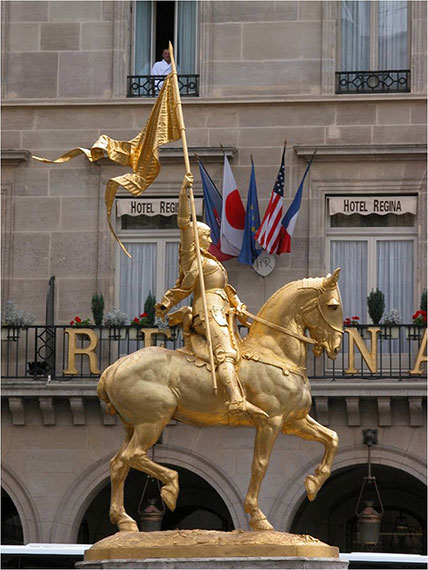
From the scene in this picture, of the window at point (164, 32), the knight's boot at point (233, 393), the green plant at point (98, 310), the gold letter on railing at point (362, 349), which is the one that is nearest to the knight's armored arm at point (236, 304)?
the knight's boot at point (233, 393)

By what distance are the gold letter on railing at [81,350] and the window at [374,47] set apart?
18.3 ft

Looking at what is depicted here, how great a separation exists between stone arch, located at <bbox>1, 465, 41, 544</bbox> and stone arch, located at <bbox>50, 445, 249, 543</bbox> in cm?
29

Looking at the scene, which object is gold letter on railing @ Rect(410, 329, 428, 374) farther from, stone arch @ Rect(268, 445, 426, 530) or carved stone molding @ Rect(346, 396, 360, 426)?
stone arch @ Rect(268, 445, 426, 530)

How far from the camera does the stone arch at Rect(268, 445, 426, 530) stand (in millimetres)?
26906

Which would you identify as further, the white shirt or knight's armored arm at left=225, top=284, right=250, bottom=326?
the white shirt

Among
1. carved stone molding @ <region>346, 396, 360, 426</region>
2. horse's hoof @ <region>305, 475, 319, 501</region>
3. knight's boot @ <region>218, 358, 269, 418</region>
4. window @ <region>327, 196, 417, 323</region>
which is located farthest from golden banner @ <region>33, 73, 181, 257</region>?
window @ <region>327, 196, 417, 323</region>

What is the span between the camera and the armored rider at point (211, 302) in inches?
605

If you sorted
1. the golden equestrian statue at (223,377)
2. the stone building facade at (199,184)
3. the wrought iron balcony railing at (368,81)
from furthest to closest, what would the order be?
the wrought iron balcony railing at (368,81)
the stone building facade at (199,184)
the golden equestrian statue at (223,377)

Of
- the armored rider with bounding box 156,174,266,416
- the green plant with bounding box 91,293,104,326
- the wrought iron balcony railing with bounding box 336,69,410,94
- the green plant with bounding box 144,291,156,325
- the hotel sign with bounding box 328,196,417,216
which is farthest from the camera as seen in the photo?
the wrought iron balcony railing with bounding box 336,69,410,94

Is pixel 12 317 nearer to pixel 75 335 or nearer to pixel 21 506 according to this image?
pixel 75 335

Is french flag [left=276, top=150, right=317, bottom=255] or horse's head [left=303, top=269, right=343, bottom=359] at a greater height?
french flag [left=276, top=150, right=317, bottom=255]

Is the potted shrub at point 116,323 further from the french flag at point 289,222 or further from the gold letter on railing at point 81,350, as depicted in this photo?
the french flag at point 289,222

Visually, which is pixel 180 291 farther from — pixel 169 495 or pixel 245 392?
pixel 169 495

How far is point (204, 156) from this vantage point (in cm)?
2848
